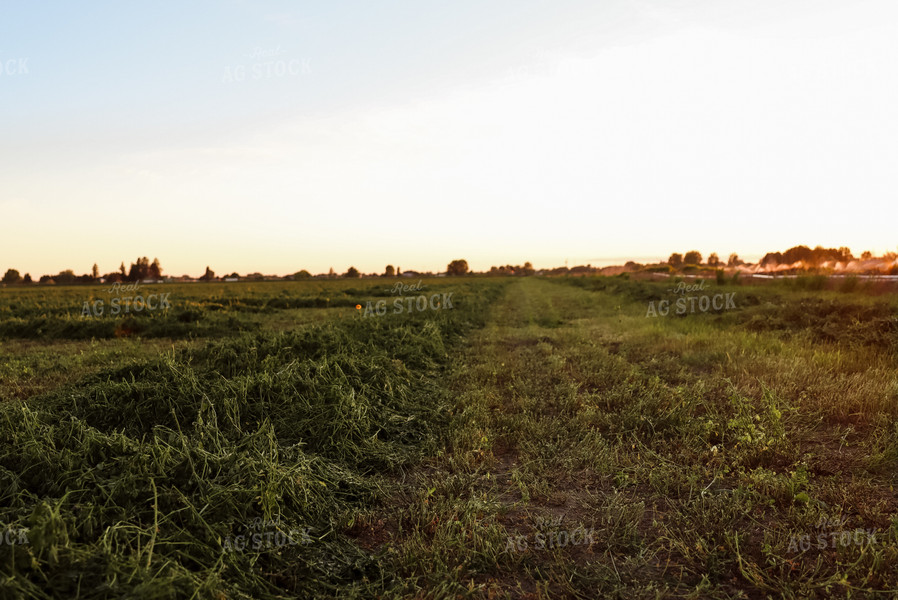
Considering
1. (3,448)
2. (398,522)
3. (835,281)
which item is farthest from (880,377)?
(835,281)

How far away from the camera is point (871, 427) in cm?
499

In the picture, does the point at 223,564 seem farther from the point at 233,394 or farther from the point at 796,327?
the point at 796,327

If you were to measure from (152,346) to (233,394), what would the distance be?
865 centimetres

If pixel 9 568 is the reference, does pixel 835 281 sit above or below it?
above
